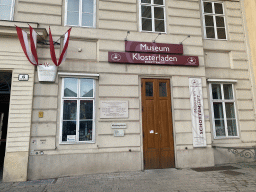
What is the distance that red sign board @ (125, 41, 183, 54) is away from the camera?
6.95 meters

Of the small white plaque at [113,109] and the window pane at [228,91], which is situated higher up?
the window pane at [228,91]

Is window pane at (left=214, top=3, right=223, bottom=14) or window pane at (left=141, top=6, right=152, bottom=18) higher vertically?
window pane at (left=214, top=3, right=223, bottom=14)

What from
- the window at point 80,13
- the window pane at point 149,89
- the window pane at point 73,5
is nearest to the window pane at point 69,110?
the window pane at point 149,89

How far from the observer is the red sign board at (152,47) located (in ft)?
22.8

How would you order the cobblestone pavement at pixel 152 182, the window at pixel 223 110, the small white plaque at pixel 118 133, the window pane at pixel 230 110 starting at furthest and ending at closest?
A: the window pane at pixel 230 110, the window at pixel 223 110, the small white plaque at pixel 118 133, the cobblestone pavement at pixel 152 182

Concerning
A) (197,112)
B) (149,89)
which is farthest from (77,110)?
(197,112)

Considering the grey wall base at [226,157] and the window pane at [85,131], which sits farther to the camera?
the grey wall base at [226,157]

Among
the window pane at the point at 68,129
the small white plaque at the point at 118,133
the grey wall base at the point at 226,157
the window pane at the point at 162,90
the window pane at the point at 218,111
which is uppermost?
the window pane at the point at 162,90

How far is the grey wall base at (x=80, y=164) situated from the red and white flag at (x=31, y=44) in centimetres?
322

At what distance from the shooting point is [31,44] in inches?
227

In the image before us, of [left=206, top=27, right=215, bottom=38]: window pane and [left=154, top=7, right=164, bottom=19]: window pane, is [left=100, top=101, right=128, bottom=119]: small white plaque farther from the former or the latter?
[left=206, top=27, right=215, bottom=38]: window pane

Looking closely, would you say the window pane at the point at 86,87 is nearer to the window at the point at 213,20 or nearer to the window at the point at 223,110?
the window at the point at 223,110

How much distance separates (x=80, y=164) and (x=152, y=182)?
8.00 feet

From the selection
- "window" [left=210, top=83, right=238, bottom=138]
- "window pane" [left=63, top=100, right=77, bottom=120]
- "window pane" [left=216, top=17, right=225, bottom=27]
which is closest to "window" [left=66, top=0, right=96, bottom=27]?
"window pane" [left=63, top=100, right=77, bottom=120]
